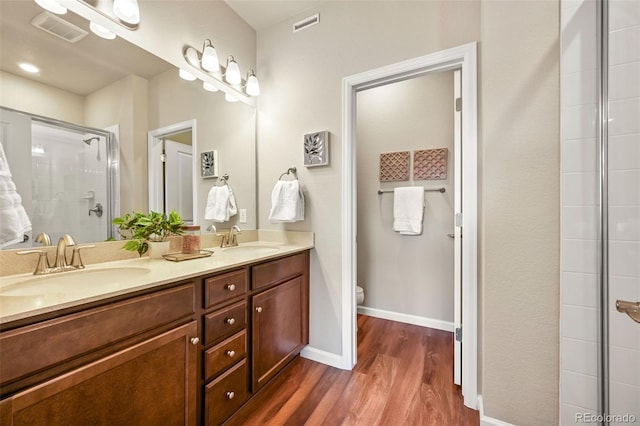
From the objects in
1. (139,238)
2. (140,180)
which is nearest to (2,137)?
(140,180)

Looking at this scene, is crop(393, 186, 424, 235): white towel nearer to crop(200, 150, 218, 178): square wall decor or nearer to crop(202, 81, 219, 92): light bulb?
crop(200, 150, 218, 178): square wall decor

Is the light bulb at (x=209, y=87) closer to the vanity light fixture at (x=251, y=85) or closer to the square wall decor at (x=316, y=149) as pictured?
the vanity light fixture at (x=251, y=85)

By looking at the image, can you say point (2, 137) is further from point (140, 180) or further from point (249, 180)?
point (249, 180)

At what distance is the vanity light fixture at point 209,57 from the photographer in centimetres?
170

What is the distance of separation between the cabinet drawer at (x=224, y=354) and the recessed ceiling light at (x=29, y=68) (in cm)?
138

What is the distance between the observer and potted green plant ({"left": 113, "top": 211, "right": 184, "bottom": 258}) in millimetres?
1340

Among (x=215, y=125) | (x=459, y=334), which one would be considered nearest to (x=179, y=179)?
(x=215, y=125)

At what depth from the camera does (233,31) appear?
6.43ft

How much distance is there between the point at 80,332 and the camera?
0.75m

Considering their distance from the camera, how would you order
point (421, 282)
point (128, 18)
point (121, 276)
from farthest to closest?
point (421, 282)
point (128, 18)
point (121, 276)

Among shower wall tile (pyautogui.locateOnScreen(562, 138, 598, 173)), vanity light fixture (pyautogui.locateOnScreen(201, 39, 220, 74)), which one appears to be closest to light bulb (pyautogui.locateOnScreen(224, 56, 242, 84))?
vanity light fixture (pyautogui.locateOnScreen(201, 39, 220, 74))

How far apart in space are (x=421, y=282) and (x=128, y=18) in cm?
276

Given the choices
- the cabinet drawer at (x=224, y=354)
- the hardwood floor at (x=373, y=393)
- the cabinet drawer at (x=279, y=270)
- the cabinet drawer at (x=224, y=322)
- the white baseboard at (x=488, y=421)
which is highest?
the cabinet drawer at (x=279, y=270)

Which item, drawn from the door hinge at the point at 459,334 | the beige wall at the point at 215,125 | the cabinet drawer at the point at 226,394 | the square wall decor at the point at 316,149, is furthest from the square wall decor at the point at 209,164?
the door hinge at the point at 459,334
